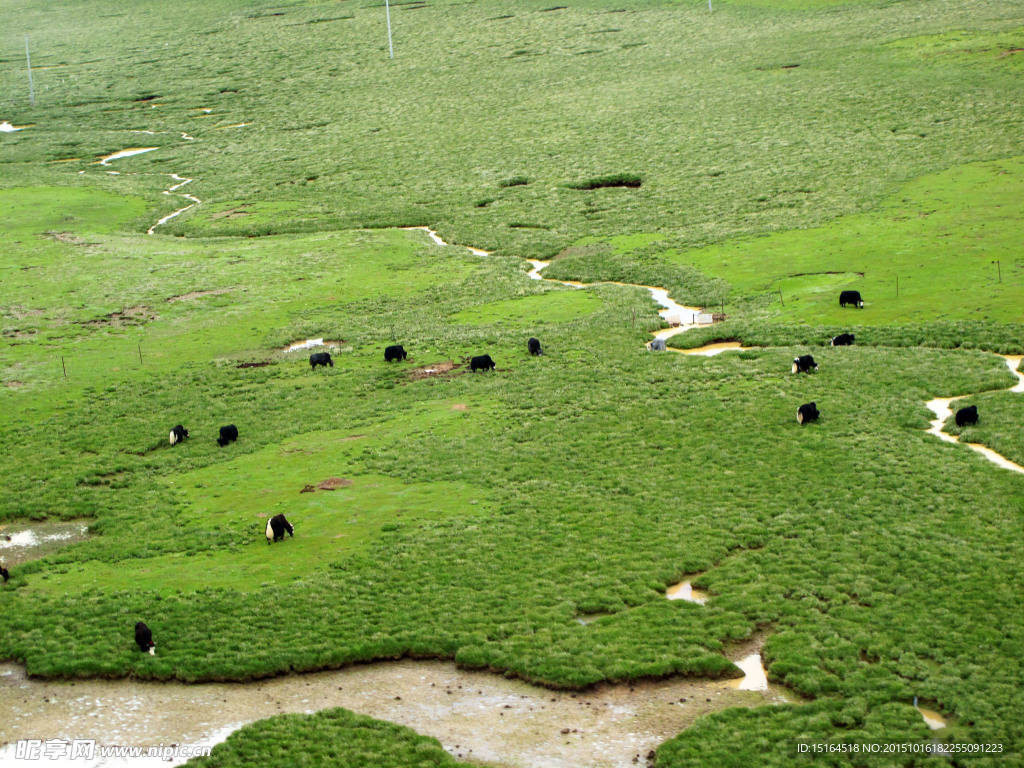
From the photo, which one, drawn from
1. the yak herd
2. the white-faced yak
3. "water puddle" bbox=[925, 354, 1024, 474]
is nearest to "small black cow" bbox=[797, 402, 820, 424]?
the yak herd

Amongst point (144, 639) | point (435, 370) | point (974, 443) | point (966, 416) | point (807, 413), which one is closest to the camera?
point (144, 639)


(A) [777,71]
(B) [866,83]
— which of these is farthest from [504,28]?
(B) [866,83]

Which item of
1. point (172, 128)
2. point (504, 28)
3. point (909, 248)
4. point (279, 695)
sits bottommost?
Result: point (279, 695)

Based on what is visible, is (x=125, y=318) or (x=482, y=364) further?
(x=125, y=318)

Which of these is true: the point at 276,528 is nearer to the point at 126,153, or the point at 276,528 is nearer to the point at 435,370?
the point at 435,370

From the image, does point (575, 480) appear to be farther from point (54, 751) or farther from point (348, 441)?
point (54, 751)

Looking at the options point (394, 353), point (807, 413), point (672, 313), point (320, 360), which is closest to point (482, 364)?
point (394, 353)
